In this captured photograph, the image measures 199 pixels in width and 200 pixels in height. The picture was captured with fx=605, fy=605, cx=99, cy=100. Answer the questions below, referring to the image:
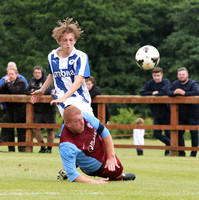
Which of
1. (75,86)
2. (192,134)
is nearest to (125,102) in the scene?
(192,134)

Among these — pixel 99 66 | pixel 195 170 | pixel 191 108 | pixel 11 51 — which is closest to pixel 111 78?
pixel 99 66

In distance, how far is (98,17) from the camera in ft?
155

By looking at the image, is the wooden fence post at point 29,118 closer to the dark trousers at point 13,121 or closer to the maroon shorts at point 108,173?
the dark trousers at point 13,121

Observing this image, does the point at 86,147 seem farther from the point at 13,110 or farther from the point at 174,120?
the point at 13,110

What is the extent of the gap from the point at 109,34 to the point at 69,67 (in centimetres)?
3971

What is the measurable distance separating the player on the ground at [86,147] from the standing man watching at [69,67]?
73 cm

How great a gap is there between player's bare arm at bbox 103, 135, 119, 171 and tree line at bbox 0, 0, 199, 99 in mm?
37159

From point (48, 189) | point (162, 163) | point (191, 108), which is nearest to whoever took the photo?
point (48, 189)

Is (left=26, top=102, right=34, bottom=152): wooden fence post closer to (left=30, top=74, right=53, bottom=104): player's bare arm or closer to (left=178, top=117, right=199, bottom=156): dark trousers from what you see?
(left=178, top=117, right=199, bottom=156): dark trousers

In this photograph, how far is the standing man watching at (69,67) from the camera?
25.5 feet

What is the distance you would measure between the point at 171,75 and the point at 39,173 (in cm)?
3884

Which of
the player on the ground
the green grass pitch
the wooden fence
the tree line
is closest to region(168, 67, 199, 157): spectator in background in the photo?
the wooden fence

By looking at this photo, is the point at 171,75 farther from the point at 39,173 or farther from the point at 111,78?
Answer: the point at 39,173

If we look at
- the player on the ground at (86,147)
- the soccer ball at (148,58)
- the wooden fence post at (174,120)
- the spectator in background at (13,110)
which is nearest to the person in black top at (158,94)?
the wooden fence post at (174,120)
